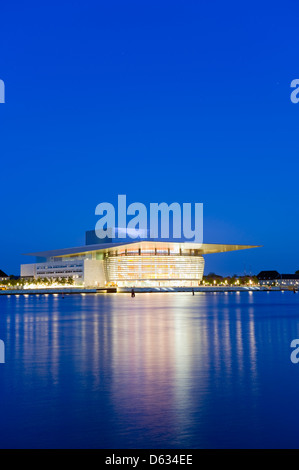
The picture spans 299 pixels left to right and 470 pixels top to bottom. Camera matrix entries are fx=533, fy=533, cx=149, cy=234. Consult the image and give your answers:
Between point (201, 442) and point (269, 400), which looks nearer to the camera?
point (201, 442)

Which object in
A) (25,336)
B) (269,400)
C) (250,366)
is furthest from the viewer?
(25,336)

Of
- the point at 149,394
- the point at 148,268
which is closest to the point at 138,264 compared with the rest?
the point at 148,268

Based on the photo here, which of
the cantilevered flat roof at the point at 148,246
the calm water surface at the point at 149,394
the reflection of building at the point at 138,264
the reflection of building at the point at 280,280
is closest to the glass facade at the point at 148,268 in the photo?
the reflection of building at the point at 138,264

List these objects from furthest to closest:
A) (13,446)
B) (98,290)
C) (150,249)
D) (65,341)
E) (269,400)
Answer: (150,249)
(98,290)
(65,341)
(269,400)
(13,446)

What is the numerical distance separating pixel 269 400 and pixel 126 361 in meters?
4.46

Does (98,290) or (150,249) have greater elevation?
(150,249)

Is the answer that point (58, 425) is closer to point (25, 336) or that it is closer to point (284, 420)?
point (284, 420)

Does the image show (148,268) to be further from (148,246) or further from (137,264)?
(148,246)

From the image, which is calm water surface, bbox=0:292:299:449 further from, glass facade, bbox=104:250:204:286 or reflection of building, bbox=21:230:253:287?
glass facade, bbox=104:250:204:286

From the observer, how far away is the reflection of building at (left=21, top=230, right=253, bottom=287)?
109062 mm

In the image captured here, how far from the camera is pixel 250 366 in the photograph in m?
11.2

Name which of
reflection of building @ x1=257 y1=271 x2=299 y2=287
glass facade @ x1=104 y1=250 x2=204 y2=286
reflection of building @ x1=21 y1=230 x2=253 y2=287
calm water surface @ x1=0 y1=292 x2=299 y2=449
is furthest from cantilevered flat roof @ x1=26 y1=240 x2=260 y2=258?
calm water surface @ x1=0 y1=292 x2=299 y2=449

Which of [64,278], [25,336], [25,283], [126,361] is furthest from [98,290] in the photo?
[126,361]

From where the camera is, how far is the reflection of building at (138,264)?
109 metres
